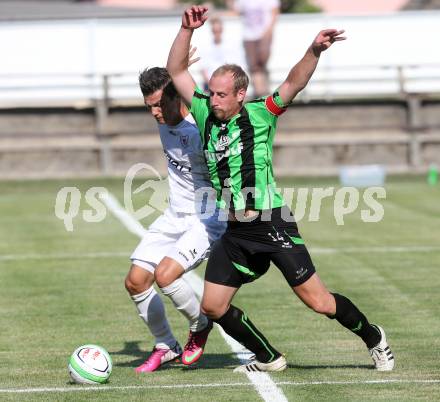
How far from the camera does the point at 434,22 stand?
1068 inches

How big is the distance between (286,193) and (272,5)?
3.51 meters

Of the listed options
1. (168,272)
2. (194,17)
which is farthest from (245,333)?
(194,17)

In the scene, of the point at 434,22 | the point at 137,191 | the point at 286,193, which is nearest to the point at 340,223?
the point at 286,193

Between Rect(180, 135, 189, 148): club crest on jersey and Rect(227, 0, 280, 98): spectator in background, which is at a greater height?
Rect(180, 135, 189, 148): club crest on jersey

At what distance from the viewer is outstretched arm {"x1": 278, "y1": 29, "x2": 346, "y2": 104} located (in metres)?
7.49

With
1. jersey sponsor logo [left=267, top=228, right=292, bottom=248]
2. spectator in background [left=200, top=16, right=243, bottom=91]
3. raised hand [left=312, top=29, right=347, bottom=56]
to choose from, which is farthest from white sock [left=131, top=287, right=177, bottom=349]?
spectator in background [left=200, top=16, right=243, bottom=91]

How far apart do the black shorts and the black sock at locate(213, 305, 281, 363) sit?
23 cm

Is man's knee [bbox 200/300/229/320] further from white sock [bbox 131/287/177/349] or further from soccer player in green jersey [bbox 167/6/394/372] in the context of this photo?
white sock [bbox 131/287/177/349]

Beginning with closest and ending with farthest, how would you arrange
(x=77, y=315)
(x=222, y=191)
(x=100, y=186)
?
(x=222, y=191) < (x=77, y=315) < (x=100, y=186)

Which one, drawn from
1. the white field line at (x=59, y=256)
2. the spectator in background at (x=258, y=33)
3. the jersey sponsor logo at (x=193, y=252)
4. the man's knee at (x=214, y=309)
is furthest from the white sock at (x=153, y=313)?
the spectator in background at (x=258, y=33)

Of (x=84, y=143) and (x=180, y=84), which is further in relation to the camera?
(x=84, y=143)

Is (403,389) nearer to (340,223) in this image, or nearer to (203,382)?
(203,382)

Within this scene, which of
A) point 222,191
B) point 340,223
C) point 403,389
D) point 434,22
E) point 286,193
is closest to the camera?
point 403,389

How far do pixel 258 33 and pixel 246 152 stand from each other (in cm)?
1418
